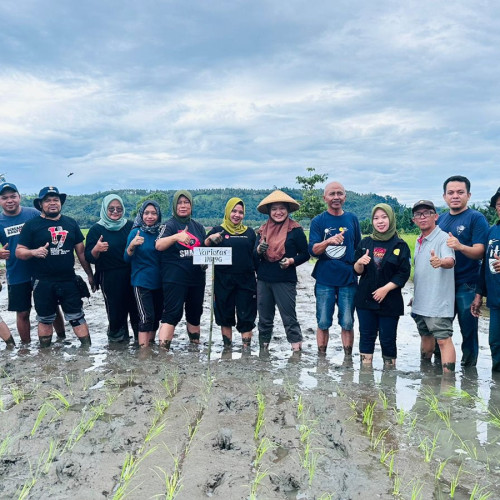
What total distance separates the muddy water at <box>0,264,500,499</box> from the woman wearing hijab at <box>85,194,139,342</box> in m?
0.92

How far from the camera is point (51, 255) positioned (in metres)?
6.61

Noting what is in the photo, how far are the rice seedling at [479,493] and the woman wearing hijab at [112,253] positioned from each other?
514 cm

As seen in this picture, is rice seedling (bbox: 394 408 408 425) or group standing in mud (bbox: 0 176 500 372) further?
group standing in mud (bbox: 0 176 500 372)

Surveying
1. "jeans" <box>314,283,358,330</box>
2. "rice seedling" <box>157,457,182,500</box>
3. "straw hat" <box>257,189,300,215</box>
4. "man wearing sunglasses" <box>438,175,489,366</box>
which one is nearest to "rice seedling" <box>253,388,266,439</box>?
"rice seedling" <box>157,457,182,500</box>

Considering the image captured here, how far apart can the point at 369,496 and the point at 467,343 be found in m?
3.69

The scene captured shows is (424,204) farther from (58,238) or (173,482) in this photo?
(58,238)

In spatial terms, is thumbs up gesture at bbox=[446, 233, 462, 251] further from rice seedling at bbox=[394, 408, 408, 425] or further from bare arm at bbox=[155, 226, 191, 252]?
bare arm at bbox=[155, 226, 191, 252]

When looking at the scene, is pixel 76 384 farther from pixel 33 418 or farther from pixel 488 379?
pixel 488 379

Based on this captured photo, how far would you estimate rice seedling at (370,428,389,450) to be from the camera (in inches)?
150

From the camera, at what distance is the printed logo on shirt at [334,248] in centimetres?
629

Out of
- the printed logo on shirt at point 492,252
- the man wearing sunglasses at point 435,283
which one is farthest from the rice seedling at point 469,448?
the printed logo on shirt at point 492,252

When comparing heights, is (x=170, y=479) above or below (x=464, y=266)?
below

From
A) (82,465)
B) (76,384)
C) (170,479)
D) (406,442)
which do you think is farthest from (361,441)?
(76,384)

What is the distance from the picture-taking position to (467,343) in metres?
6.14
